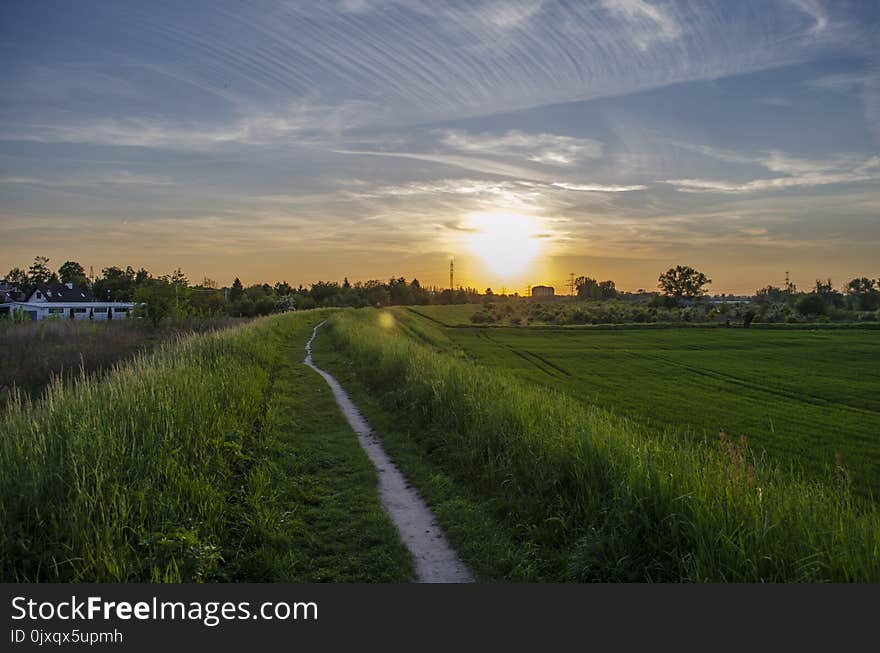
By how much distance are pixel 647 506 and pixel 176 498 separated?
17.0 ft

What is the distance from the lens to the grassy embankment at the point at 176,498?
499 centimetres

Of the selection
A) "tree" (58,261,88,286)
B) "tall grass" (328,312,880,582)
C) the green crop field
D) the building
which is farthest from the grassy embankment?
"tree" (58,261,88,286)

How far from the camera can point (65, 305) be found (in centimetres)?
7875

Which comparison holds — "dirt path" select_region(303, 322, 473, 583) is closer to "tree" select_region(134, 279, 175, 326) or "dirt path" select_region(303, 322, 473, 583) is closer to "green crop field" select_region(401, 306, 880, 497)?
"green crop field" select_region(401, 306, 880, 497)

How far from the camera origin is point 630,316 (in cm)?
8569

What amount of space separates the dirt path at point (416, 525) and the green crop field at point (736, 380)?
4.26m

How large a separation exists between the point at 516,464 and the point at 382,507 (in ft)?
6.86

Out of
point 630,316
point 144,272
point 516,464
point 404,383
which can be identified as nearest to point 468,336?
A: point 630,316

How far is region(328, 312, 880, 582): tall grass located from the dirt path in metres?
0.92

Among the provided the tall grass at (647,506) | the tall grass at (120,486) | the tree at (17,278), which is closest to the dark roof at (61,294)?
the tree at (17,278)

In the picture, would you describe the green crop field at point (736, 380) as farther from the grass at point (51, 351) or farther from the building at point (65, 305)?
the building at point (65, 305)

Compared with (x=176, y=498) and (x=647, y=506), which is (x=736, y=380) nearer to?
(x=647, y=506)

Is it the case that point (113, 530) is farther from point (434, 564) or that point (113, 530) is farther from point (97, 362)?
point (97, 362)

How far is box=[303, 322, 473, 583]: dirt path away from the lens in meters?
5.88
